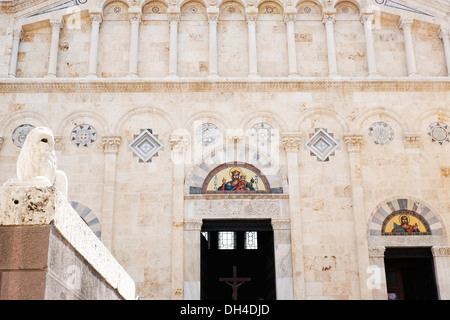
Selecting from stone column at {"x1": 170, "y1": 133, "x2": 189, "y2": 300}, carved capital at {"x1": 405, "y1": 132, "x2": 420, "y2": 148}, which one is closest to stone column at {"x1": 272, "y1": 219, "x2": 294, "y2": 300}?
stone column at {"x1": 170, "y1": 133, "x2": 189, "y2": 300}

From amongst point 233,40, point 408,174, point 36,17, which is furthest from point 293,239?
point 36,17

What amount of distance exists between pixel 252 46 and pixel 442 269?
26.0 feet

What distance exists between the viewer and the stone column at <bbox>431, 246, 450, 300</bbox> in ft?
48.7

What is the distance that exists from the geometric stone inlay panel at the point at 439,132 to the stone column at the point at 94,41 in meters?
9.51

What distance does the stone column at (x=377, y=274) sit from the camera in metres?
14.8

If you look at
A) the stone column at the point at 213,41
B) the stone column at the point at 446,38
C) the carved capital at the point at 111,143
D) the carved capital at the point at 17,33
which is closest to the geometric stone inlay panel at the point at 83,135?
the carved capital at the point at 111,143

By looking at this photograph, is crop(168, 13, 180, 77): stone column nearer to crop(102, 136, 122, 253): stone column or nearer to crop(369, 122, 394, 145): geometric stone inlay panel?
crop(102, 136, 122, 253): stone column

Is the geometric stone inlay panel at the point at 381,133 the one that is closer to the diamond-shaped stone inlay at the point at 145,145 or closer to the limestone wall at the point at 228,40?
the limestone wall at the point at 228,40

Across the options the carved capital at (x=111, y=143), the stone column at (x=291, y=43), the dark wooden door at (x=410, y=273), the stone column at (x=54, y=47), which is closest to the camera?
the dark wooden door at (x=410, y=273)

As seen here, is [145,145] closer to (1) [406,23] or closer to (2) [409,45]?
(2) [409,45]

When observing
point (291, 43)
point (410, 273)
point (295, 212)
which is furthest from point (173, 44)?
point (410, 273)

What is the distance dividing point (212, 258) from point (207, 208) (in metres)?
7.45

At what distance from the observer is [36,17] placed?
56.7ft
